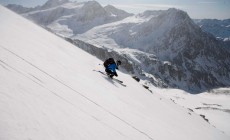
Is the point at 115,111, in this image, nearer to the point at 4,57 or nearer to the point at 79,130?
the point at 79,130

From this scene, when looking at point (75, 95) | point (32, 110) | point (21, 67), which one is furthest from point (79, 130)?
point (21, 67)

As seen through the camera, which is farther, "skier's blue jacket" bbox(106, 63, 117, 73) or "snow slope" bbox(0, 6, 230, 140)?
"skier's blue jacket" bbox(106, 63, 117, 73)

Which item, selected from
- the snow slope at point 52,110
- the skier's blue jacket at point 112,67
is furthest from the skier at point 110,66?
the snow slope at point 52,110

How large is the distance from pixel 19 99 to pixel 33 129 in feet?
4.22

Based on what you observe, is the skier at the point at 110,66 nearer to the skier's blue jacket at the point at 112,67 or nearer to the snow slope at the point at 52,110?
the skier's blue jacket at the point at 112,67

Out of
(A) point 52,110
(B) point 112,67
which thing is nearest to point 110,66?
(B) point 112,67

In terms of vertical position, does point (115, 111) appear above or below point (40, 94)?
below

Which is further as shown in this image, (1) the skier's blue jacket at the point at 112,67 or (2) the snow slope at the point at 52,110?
(1) the skier's blue jacket at the point at 112,67

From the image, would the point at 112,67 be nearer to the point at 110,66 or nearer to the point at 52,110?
the point at 110,66

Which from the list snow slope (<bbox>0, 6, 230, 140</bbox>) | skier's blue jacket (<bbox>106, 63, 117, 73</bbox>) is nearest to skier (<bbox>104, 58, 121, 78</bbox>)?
skier's blue jacket (<bbox>106, 63, 117, 73</bbox>)

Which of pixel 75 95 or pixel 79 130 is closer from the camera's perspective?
pixel 79 130

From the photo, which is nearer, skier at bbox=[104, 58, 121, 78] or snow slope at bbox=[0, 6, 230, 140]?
snow slope at bbox=[0, 6, 230, 140]

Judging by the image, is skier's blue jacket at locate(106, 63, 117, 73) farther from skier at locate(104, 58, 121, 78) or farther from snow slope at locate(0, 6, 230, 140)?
snow slope at locate(0, 6, 230, 140)

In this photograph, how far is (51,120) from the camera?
6152 millimetres
